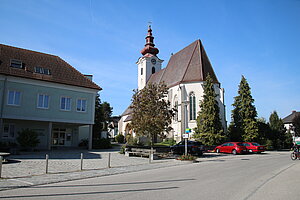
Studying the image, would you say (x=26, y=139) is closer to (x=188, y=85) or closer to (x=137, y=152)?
(x=137, y=152)

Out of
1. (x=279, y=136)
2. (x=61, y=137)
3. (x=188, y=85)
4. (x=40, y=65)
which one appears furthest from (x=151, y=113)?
(x=279, y=136)

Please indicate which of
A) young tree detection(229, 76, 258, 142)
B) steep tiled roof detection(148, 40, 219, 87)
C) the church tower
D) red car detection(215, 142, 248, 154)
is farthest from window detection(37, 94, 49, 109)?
the church tower

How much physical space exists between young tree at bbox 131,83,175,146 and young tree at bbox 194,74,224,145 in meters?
12.4

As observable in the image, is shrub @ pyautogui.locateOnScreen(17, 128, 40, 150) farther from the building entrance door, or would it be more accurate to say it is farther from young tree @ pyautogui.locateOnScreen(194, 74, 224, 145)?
young tree @ pyautogui.locateOnScreen(194, 74, 224, 145)

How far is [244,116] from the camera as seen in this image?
37.4 metres

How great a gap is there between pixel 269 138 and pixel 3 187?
132 ft

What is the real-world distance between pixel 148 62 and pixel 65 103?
33787 millimetres

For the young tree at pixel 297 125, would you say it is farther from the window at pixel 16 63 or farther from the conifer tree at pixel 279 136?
the window at pixel 16 63

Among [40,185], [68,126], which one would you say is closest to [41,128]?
[68,126]

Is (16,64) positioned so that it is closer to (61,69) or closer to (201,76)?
(61,69)

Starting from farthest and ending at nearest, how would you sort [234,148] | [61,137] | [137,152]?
[61,137] < [234,148] < [137,152]

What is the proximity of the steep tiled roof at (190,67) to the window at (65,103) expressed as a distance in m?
19.3

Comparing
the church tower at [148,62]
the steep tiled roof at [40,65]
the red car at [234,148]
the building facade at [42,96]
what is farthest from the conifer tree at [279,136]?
the building facade at [42,96]

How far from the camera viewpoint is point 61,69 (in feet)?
94.1
